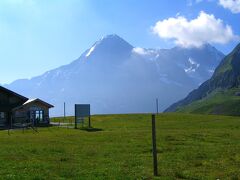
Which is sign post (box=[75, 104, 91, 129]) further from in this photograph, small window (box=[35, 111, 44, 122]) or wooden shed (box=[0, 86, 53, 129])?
small window (box=[35, 111, 44, 122])

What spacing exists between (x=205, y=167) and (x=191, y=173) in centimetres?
236

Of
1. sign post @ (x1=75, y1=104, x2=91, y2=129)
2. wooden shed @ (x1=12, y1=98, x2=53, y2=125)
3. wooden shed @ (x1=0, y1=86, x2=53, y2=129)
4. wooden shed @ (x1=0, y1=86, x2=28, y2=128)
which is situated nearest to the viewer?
sign post @ (x1=75, y1=104, x2=91, y2=129)

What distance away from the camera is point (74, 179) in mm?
19766

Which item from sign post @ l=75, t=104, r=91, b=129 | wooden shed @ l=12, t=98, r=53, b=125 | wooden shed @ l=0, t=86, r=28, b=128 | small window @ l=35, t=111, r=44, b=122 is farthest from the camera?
small window @ l=35, t=111, r=44, b=122

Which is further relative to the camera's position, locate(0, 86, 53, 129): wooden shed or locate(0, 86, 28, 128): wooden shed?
locate(0, 86, 28, 128): wooden shed

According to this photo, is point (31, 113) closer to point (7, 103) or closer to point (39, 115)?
point (39, 115)

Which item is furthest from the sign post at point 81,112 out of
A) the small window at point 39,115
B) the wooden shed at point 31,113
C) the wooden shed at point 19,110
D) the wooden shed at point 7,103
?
the wooden shed at point 7,103

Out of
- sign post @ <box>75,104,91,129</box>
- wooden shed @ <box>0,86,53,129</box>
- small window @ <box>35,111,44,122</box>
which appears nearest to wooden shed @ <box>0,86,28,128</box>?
wooden shed @ <box>0,86,53,129</box>

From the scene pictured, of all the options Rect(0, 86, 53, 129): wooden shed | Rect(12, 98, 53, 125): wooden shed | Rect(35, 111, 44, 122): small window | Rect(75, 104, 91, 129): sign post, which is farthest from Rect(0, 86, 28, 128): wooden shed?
Rect(75, 104, 91, 129): sign post

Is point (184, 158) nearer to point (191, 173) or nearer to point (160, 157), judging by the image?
point (160, 157)

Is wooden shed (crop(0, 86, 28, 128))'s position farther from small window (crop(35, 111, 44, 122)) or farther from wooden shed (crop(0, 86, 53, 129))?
small window (crop(35, 111, 44, 122))

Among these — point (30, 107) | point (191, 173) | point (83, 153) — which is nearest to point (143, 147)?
point (83, 153)

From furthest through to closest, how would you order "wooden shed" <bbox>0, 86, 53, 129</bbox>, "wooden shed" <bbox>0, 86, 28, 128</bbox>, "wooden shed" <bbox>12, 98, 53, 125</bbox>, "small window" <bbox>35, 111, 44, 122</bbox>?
1. "small window" <bbox>35, 111, 44, 122</bbox>
2. "wooden shed" <bbox>0, 86, 28, 128</bbox>
3. "wooden shed" <bbox>0, 86, 53, 129</bbox>
4. "wooden shed" <bbox>12, 98, 53, 125</bbox>

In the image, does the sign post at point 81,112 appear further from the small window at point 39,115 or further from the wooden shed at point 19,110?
the small window at point 39,115
